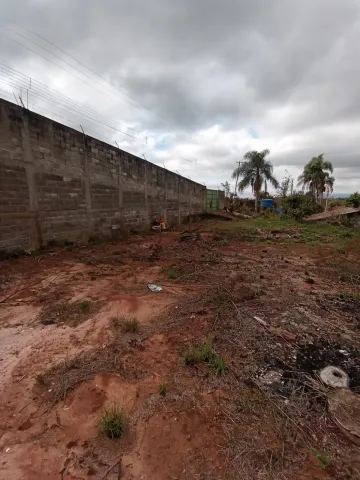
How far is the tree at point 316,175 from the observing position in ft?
84.8

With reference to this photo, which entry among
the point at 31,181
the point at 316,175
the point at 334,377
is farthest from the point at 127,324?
the point at 316,175

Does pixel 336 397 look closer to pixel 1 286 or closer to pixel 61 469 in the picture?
pixel 61 469

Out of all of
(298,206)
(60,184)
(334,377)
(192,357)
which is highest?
(60,184)

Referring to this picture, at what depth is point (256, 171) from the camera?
→ 78.4 feet

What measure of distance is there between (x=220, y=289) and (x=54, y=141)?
6636 millimetres

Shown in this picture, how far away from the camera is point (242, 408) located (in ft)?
7.16

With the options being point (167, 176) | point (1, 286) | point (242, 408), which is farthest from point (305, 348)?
point (167, 176)

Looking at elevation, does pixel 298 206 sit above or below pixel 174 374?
above

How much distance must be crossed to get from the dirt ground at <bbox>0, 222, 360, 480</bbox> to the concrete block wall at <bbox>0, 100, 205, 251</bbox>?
1.76m

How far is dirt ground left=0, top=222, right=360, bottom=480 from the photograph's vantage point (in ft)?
5.78

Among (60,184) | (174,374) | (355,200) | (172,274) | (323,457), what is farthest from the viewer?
(355,200)

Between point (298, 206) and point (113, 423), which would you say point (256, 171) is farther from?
point (113, 423)

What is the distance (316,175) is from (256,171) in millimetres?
7572

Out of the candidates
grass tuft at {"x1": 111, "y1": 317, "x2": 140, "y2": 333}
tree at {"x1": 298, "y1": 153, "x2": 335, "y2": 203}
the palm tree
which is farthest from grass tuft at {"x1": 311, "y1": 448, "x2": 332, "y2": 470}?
tree at {"x1": 298, "y1": 153, "x2": 335, "y2": 203}
